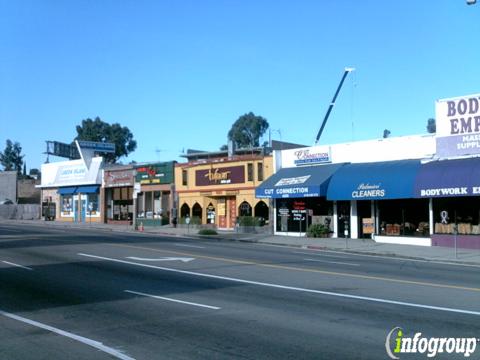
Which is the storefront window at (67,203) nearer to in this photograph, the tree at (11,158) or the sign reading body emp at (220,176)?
the sign reading body emp at (220,176)

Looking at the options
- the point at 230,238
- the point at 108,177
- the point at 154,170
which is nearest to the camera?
the point at 230,238

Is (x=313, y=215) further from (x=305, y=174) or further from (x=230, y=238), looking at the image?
(x=230, y=238)

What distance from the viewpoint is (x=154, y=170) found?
151 feet

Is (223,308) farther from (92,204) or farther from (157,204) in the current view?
(92,204)

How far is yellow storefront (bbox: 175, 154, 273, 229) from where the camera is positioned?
3769 cm

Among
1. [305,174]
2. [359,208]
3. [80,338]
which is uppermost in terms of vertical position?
[305,174]

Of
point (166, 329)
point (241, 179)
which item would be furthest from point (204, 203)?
point (166, 329)

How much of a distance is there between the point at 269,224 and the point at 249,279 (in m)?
21.9

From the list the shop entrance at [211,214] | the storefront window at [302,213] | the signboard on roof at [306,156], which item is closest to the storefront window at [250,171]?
the signboard on roof at [306,156]

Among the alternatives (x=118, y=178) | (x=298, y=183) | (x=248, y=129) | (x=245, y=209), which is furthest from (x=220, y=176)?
(x=248, y=129)

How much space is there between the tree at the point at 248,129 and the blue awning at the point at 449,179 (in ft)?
303

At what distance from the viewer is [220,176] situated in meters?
40.2

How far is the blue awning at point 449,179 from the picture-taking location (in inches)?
963

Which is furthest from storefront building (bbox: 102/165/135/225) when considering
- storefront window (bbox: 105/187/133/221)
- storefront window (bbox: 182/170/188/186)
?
storefront window (bbox: 182/170/188/186)
